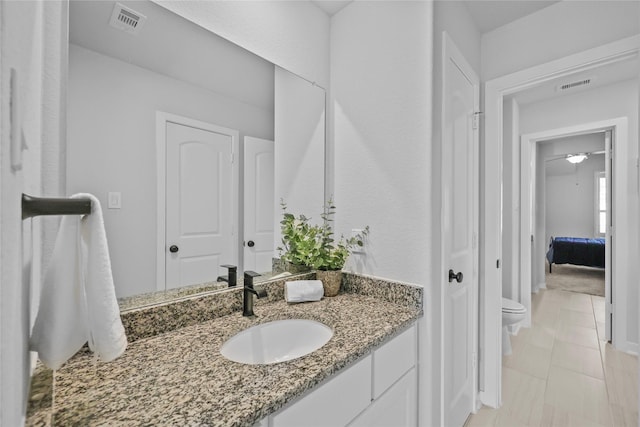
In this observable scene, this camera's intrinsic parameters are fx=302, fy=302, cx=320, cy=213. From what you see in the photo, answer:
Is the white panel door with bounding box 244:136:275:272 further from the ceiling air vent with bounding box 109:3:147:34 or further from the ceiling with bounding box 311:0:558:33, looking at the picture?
the ceiling with bounding box 311:0:558:33

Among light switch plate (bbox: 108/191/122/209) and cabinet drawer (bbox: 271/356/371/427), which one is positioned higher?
light switch plate (bbox: 108/191/122/209)

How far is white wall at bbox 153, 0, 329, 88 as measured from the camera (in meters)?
1.25

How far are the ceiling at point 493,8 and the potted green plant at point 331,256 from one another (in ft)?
3.79

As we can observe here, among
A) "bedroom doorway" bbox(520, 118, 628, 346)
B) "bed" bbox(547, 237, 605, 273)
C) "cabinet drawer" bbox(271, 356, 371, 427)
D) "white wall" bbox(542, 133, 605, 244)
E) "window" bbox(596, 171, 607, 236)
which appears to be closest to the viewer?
"cabinet drawer" bbox(271, 356, 371, 427)

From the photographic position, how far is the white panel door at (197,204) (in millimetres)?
1156

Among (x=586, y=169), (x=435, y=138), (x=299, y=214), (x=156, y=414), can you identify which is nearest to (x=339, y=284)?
(x=299, y=214)

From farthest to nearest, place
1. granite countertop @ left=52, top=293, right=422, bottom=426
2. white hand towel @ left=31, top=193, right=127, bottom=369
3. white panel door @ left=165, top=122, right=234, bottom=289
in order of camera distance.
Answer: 1. white panel door @ left=165, top=122, right=234, bottom=289
2. granite countertop @ left=52, top=293, right=422, bottom=426
3. white hand towel @ left=31, top=193, right=127, bottom=369

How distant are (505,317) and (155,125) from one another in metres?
2.82

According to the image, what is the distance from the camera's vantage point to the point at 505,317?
2506 millimetres

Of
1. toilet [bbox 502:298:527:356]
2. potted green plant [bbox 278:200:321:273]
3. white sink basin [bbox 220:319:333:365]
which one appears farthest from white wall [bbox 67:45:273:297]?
toilet [bbox 502:298:527:356]

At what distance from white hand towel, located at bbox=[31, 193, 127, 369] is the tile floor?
6.79 ft

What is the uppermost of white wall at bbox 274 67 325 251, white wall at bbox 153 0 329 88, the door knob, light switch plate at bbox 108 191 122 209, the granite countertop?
white wall at bbox 153 0 329 88

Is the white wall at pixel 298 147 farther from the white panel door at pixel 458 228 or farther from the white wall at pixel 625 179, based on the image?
the white wall at pixel 625 179

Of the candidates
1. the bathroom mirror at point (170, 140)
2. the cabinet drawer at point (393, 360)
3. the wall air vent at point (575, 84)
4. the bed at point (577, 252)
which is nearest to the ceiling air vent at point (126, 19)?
the bathroom mirror at point (170, 140)
